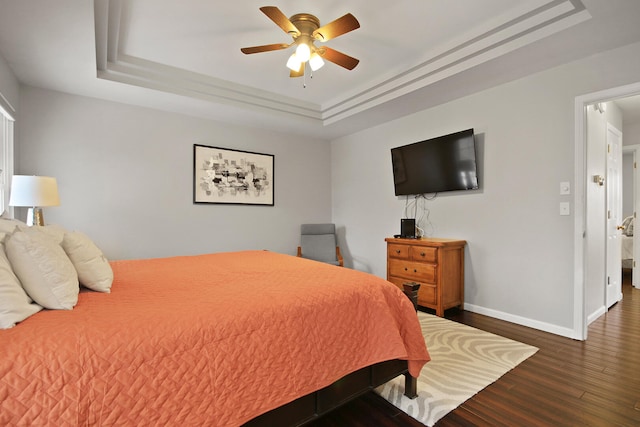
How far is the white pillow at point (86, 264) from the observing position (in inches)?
62.1

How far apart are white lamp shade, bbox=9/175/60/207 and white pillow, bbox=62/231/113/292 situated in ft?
4.38

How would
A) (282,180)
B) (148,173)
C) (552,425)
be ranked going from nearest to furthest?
1. (552,425)
2. (148,173)
3. (282,180)

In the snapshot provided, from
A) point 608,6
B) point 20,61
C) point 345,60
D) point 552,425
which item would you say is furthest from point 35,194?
point 608,6

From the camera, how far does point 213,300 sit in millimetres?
1424

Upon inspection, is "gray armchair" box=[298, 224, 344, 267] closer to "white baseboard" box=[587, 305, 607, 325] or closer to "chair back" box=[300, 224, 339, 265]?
"chair back" box=[300, 224, 339, 265]

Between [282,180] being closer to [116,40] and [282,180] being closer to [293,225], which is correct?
[293,225]

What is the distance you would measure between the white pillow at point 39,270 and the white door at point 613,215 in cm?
476

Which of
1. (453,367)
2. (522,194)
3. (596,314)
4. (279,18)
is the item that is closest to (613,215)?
(596,314)

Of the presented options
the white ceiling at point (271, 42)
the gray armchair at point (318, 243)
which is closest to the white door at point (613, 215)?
the white ceiling at point (271, 42)

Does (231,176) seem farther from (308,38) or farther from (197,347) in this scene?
(197,347)

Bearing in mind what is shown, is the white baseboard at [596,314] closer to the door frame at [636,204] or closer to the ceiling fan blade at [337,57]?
the door frame at [636,204]

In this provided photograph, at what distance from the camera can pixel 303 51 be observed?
7.77ft

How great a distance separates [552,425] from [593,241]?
2342 millimetres

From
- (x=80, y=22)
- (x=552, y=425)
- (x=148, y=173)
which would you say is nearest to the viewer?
(x=552, y=425)
